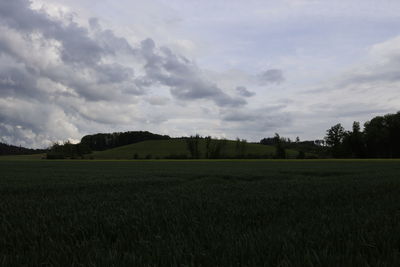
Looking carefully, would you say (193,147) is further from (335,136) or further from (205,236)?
(205,236)

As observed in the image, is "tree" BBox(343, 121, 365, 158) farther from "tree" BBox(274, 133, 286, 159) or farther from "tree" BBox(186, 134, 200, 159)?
"tree" BBox(186, 134, 200, 159)

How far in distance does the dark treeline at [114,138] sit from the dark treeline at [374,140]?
9816 cm

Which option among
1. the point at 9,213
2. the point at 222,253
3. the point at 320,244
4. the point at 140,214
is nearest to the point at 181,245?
the point at 222,253

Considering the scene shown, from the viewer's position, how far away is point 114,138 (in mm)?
166375

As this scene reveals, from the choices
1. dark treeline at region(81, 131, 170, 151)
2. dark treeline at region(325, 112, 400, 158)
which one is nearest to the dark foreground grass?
dark treeline at region(325, 112, 400, 158)

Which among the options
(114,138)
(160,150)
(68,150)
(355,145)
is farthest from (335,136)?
(114,138)

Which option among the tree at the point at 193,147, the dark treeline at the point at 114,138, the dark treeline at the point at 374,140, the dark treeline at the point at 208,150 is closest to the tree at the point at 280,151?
the dark treeline at the point at 208,150

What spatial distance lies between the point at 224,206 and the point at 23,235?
10.8 ft

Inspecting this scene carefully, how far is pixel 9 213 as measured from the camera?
5734mm

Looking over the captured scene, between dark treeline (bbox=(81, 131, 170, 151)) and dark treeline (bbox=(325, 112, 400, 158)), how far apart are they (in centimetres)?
9816

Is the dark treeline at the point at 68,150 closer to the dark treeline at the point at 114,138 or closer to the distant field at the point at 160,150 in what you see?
the distant field at the point at 160,150

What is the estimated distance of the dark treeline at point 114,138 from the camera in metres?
163

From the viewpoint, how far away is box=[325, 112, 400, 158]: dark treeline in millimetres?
86625

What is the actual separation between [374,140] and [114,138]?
12420cm
